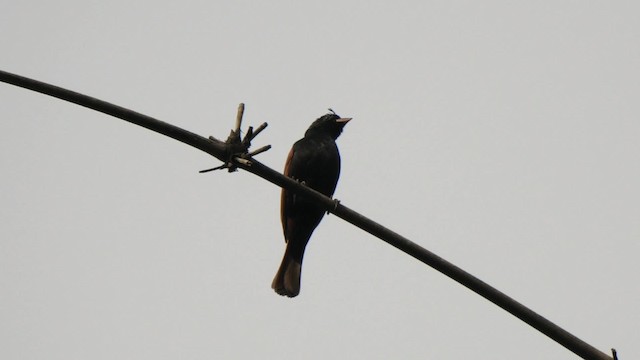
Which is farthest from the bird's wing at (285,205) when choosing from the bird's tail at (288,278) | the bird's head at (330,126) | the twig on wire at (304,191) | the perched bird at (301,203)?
the twig on wire at (304,191)

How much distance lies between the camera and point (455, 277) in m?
2.19

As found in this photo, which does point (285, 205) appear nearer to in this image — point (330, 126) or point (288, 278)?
point (288, 278)

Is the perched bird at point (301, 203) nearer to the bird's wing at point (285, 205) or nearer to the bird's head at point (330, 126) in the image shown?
the bird's wing at point (285, 205)

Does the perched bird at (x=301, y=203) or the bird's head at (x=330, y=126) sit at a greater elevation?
the bird's head at (x=330, y=126)

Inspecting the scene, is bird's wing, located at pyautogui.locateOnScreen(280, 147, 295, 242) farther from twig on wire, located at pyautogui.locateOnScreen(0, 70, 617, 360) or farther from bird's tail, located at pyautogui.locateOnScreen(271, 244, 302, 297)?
twig on wire, located at pyautogui.locateOnScreen(0, 70, 617, 360)

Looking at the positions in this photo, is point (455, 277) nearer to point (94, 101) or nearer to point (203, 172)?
point (203, 172)

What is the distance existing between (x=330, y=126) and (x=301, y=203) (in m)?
1.21

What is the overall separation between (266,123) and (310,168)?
3.06 metres

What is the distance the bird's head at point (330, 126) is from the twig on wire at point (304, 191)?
380cm

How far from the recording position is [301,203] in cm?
569

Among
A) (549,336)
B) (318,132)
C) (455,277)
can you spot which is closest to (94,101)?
(455,277)

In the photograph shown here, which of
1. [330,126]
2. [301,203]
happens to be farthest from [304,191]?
[330,126]

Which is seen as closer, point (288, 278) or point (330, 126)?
point (288, 278)

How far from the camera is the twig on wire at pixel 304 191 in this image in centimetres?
214
